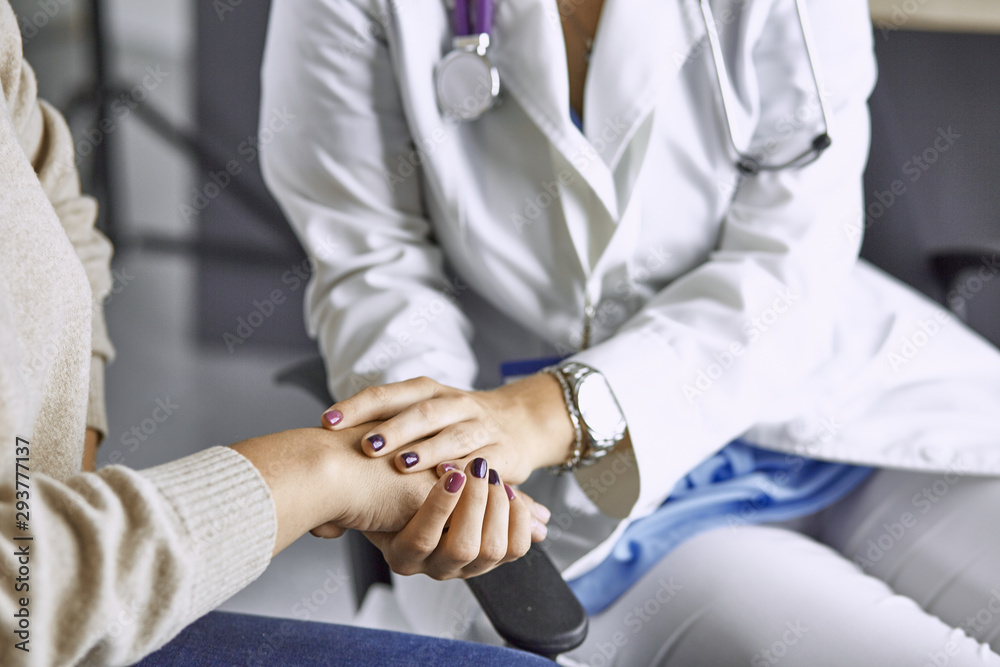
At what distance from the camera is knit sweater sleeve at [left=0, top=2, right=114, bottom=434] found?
0.63m

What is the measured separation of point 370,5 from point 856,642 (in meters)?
0.75

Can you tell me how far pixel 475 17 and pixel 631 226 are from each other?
0.92ft

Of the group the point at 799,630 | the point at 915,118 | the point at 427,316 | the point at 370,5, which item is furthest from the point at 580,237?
the point at 915,118

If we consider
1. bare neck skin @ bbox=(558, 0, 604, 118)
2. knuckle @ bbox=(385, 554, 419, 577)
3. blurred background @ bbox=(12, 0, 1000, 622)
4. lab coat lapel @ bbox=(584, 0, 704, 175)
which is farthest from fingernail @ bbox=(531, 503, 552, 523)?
blurred background @ bbox=(12, 0, 1000, 622)

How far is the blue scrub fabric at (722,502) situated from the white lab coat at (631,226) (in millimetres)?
39

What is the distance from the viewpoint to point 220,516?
0.41 m

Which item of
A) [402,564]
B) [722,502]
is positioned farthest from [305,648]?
[722,502]

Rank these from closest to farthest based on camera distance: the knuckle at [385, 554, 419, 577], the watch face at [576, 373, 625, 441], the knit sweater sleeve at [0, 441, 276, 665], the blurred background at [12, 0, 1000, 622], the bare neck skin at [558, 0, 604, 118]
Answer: the knit sweater sleeve at [0, 441, 276, 665] → the knuckle at [385, 554, 419, 577] → the watch face at [576, 373, 625, 441] → the bare neck skin at [558, 0, 604, 118] → the blurred background at [12, 0, 1000, 622]

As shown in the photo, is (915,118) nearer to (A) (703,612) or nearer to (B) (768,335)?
(B) (768,335)

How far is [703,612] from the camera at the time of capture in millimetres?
673

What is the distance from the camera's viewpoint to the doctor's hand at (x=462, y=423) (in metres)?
0.57

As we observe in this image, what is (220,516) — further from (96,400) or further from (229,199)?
(229,199)

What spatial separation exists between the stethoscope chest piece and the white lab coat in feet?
0.06

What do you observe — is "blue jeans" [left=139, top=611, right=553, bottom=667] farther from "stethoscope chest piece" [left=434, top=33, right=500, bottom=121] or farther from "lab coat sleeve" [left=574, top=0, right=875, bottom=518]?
"stethoscope chest piece" [left=434, top=33, right=500, bottom=121]
